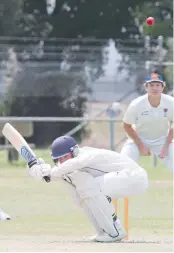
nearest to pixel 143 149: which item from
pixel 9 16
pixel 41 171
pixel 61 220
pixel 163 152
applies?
pixel 163 152

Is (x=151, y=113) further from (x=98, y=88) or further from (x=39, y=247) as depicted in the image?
(x=98, y=88)

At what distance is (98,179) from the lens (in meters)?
8.27

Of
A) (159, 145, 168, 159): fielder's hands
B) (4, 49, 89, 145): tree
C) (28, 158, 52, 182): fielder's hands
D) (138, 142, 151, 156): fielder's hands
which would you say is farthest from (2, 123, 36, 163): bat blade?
(4, 49, 89, 145): tree

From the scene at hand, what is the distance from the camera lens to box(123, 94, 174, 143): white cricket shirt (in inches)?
437

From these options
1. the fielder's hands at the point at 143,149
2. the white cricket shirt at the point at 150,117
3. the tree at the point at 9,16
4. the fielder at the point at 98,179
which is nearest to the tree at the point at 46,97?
the tree at the point at 9,16

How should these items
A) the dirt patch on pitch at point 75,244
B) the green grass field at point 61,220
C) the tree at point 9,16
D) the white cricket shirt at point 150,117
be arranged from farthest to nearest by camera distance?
the tree at point 9,16
the white cricket shirt at point 150,117
the green grass field at point 61,220
the dirt patch on pitch at point 75,244

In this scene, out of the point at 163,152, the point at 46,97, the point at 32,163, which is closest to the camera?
the point at 32,163

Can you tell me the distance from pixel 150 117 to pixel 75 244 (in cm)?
326

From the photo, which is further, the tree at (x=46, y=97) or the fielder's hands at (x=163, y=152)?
the tree at (x=46, y=97)

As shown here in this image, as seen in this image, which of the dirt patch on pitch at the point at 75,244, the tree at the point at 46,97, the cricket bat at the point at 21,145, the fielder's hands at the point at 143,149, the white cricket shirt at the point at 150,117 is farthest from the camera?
the tree at the point at 46,97

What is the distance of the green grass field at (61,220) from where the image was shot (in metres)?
8.12

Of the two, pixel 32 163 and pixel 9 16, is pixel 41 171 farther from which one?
pixel 9 16

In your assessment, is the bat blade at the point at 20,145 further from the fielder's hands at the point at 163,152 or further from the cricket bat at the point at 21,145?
the fielder's hands at the point at 163,152

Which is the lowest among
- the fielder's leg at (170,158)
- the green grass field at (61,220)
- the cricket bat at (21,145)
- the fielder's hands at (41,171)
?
the green grass field at (61,220)
